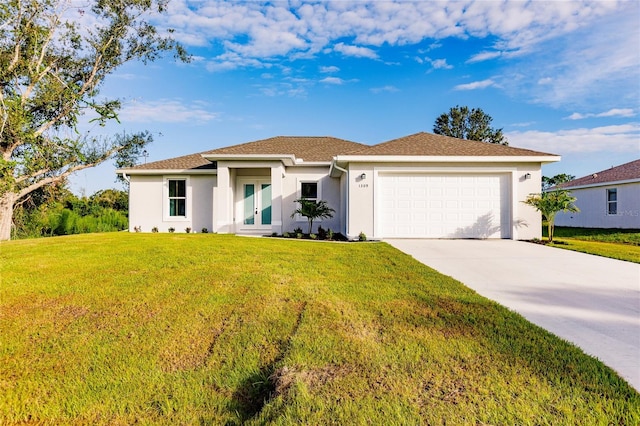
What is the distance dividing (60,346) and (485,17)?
1314 cm

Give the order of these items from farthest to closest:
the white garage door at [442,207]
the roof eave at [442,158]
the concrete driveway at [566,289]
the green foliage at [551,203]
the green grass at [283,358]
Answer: the white garage door at [442,207], the roof eave at [442,158], the green foliage at [551,203], the concrete driveway at [566,289], the green grass at [283,358]

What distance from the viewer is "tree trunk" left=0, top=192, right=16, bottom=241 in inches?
555

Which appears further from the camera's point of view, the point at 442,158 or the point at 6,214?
the point at 6,214

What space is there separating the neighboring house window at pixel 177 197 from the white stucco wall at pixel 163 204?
0.21m

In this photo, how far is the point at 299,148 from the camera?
1590 cm

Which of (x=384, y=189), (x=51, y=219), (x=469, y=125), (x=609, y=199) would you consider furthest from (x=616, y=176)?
(x=51, y=219)

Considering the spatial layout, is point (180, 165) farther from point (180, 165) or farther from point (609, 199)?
point (609, 199)

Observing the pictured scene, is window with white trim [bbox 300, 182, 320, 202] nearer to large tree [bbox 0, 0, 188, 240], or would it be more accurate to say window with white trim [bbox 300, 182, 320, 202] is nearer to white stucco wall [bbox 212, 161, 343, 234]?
white stucco wall [bbox 212, 161, 343, 234]

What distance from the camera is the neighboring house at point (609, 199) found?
16.8 metres

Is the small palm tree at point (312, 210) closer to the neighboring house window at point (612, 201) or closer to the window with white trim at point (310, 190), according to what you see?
the window with white trim at point (310, 190)

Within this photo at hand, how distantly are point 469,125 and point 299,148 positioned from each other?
82.4 ft

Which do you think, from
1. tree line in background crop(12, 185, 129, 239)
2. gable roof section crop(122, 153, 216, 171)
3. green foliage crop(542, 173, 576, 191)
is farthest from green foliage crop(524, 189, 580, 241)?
green foliage crop(542, 173, 576, 191)

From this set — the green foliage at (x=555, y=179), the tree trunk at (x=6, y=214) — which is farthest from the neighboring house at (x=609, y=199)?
the tree trunk at (x=6, y=214)

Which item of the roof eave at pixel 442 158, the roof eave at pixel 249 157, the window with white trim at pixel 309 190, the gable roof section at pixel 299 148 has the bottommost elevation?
the window with white trim at pixel 309 190
